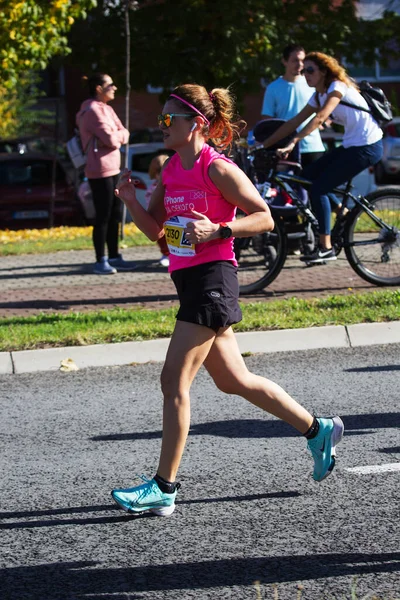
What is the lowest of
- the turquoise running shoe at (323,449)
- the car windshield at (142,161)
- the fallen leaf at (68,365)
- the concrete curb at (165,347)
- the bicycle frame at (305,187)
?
the car windshield at (142,161)

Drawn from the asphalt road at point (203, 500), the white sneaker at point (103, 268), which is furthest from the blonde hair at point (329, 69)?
the asphalt road at point (203, 500)

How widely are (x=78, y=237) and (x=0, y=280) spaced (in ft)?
14.4

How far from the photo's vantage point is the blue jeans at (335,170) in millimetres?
9148

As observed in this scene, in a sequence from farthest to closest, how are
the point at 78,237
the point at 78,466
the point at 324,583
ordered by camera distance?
1. the point at 78,237
2. the point at 78,466
3. the point at 324,583

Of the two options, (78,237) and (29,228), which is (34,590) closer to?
(78,237)

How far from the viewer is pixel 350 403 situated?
6074 millimetres

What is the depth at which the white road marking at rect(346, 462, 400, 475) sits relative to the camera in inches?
189

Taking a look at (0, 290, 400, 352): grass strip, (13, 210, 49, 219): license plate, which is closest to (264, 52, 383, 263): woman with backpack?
(0, 290, 400, 352): grass strip

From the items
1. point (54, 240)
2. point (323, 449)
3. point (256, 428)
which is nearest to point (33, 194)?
point (54, 240)

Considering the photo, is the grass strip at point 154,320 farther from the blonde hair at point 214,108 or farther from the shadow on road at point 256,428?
the blonde hair at point 214,108

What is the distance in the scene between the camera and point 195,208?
4.30 metres

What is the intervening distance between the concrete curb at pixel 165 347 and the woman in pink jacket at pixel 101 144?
3.31m

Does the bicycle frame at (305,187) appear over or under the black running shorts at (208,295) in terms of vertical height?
under

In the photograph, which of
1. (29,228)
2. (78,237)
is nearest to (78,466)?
(78,237)
